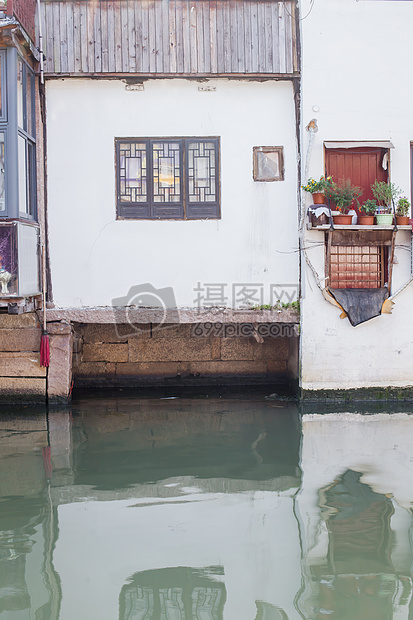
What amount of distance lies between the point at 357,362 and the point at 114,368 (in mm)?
3926

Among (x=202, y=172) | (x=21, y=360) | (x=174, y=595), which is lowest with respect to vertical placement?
(x=174, y=595)

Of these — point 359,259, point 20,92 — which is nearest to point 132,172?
point 20,92

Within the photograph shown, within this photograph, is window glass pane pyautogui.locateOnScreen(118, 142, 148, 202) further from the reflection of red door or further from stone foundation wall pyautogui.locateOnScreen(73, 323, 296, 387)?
the reflection of red door

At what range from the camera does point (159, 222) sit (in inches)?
346

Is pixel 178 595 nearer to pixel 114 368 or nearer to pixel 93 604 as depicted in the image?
pixel 93 604

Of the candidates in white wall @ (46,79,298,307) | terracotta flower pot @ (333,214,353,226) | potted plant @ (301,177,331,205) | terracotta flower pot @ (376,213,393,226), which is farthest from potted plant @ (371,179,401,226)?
white wall @ (46,79,298,307)

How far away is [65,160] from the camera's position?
8.74 m

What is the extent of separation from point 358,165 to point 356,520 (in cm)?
529

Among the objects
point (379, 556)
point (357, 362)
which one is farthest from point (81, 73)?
point (379, 556)

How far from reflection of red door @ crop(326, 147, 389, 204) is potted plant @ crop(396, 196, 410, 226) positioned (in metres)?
0.48

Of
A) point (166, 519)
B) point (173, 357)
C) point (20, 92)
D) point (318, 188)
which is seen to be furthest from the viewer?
point (173, 357)

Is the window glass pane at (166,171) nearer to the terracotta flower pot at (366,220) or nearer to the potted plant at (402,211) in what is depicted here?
the terracotta flower pot at (366,220)

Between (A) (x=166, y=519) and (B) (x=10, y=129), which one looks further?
(B) (x=10, y=129)

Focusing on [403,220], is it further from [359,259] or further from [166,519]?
[166,519]
